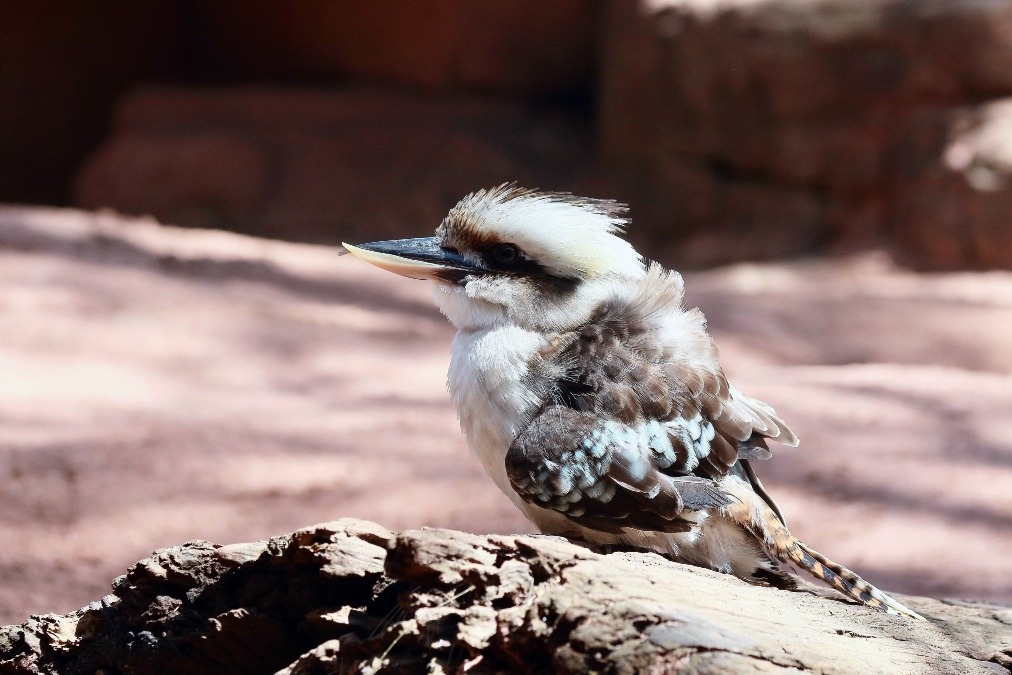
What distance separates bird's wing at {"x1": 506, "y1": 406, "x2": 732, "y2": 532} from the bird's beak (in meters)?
0.37

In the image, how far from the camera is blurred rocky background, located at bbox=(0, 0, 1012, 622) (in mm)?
3492

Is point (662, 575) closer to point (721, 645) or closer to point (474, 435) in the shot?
point (721, 645)

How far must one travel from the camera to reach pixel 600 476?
80.7 inches

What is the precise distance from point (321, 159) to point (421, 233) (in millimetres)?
1525

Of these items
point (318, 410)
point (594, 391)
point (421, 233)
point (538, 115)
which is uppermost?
point (538, 115)

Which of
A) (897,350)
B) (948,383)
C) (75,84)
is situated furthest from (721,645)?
(75,84)

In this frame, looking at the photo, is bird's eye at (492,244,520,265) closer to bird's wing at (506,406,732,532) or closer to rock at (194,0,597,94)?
bird's wing at (506,406,732,532)

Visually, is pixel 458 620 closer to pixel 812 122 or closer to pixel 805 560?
pixel 805 560

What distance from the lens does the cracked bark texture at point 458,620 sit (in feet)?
5.29

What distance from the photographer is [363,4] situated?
11930mm

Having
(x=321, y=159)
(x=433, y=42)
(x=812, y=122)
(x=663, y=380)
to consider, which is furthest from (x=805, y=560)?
(x=433, y=42)

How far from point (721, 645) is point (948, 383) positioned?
3.52 meters

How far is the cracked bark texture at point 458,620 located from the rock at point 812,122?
6330 mm

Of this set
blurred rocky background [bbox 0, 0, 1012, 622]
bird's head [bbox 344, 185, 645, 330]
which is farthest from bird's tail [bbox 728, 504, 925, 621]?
blurred rocky background [bbox 0, 0, 1012, 622]
